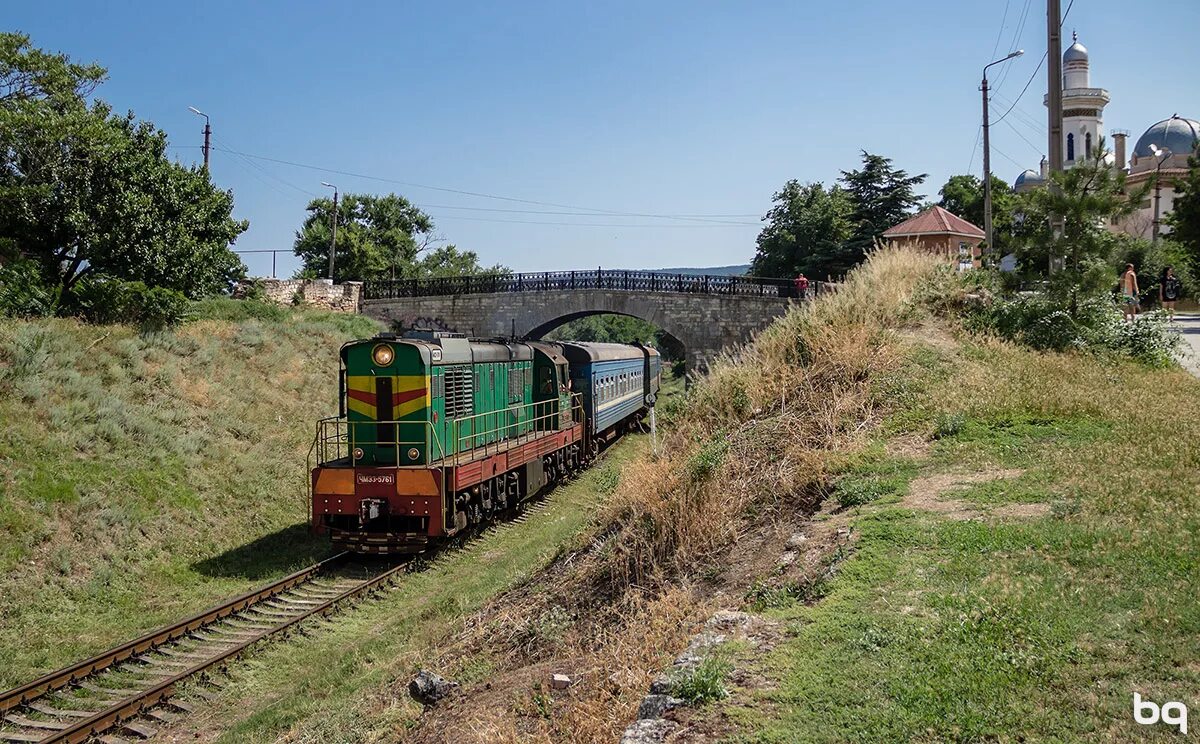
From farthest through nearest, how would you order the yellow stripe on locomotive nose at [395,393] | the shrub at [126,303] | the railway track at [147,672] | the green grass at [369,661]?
the shrub at [126,303]
the yellow stripe on locomotive nose at [395,393]
the railway track at [147,672]
the green grass at [369,661]

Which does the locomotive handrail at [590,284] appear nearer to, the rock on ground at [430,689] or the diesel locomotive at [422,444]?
the diesel locomotive at [422,444]

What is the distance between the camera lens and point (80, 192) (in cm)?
2403

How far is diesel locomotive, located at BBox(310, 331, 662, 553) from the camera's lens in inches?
560

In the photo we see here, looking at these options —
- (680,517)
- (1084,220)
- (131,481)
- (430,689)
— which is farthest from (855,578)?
(131,481)

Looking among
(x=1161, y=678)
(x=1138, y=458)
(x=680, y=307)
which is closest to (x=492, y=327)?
Result: (x=680, y=307)

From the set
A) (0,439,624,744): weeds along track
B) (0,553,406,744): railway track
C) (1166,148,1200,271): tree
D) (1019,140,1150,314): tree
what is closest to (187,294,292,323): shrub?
(0,439,624,744): weeds along track

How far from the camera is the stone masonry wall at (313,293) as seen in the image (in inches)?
1436

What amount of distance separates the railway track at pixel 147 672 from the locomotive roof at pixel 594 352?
11150 mm

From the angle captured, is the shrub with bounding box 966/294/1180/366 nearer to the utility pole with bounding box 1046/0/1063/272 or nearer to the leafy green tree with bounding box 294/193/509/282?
the utility pole with bounding box 1046/0/1063/272

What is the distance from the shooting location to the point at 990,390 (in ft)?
37.6

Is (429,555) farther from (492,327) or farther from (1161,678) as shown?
(492,327)

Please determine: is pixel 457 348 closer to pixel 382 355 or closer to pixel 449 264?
pixel 382 355

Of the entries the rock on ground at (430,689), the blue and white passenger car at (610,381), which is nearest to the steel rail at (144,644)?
the rock on ground at (430,689)

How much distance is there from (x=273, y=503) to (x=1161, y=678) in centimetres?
1697
